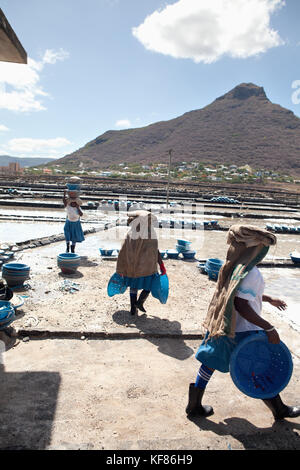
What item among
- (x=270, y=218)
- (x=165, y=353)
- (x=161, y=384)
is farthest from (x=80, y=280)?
(x=270, y=218)

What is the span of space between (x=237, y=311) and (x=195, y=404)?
0.85 m

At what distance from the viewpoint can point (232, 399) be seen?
296 centimetres

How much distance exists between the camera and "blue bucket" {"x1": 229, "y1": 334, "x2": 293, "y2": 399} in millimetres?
2459

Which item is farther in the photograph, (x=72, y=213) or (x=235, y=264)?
(x=72, y=213)

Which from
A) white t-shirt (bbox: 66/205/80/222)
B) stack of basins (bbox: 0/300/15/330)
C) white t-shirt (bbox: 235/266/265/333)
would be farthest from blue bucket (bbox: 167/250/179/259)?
white t-shirt (bbox: 235/266/265/333)

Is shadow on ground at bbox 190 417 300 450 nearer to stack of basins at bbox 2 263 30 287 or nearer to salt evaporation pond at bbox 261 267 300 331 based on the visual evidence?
salt evaporation pond at bbox 261 267 300 331

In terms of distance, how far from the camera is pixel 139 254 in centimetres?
443

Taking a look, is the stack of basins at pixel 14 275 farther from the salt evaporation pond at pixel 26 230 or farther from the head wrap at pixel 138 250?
the salt evaporation pond at pixel 26 230

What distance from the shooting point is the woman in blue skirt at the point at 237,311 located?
2410 mm

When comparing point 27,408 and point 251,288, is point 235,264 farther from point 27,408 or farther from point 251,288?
point 27,408

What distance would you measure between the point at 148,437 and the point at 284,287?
5153mm

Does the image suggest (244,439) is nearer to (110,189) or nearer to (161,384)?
(161,384)

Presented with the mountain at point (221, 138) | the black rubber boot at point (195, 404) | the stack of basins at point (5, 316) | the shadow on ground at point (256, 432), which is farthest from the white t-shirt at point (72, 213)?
the mountain at point (221, 138)

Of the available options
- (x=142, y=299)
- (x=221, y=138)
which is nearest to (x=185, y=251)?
(x=142, y=299)
